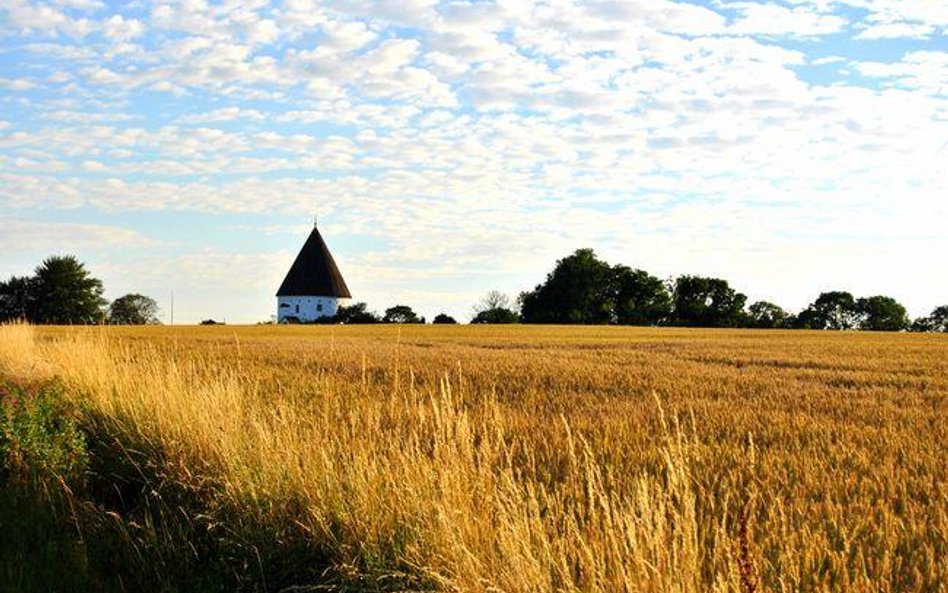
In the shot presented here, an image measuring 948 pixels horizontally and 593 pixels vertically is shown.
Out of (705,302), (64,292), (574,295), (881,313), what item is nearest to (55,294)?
(64,292)

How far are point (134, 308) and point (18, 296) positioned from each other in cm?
2355

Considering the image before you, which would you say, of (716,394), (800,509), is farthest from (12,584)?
(716,394)

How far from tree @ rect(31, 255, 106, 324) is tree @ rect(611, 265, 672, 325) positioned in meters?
49.1

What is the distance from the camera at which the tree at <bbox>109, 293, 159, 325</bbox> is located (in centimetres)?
9488

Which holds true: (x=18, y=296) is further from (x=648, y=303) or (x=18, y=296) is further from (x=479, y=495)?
(x=479, y=495)

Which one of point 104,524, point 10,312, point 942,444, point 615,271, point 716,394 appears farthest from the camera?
point 615,271

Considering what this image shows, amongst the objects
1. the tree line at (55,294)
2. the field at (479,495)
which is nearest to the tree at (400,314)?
the tree line at (55,294)

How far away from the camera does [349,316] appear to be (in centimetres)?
→ 7931

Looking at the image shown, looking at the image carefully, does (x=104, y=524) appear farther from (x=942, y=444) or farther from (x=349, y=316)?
(x=349, y=316)

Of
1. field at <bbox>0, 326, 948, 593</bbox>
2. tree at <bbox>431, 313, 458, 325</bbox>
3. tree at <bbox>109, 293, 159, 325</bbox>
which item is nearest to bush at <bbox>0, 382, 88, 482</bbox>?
field at <bbox>0, 326, 948, 593</bbox>

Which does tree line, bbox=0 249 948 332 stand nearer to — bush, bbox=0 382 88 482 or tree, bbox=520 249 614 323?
tree, bbox=520 249 614 323

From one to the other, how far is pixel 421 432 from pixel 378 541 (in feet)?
10.1

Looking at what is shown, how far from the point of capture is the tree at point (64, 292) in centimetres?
7388

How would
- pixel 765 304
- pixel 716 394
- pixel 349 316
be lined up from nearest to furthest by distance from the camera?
pixel 716 394
pixel 349 316
pixel 765 304
